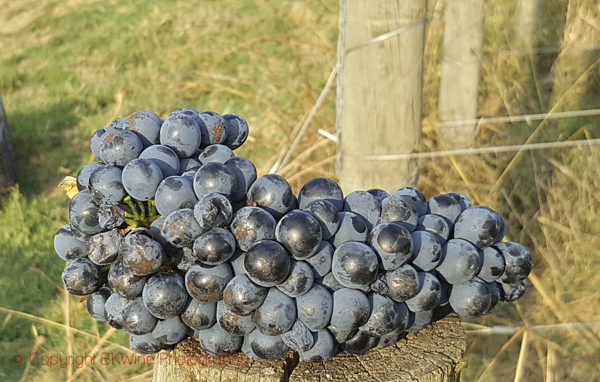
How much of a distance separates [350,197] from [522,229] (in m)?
1.82

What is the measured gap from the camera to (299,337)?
1080 mm

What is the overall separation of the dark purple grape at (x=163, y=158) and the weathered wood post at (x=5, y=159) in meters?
3.09

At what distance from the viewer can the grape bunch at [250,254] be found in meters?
1.04

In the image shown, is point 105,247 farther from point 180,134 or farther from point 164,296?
point 180,134

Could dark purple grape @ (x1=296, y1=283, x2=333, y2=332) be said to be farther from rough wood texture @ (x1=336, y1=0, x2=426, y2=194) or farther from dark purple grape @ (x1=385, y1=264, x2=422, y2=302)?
rough wood texture @ (x1=336, y1=0, x2=426, y2=194)

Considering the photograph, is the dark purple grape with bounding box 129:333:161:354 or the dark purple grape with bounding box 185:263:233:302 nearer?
the dark purple grape with bounding box 185:263:233:302

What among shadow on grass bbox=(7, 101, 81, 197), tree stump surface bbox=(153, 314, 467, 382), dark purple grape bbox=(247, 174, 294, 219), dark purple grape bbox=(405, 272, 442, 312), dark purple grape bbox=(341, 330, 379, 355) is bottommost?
shadow on grass bbox=(7, 101, 81, 197)

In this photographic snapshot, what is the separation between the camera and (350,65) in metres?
1.89

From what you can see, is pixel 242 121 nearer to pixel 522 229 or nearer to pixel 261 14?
pixel 522 229

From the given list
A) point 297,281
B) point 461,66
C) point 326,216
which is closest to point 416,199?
point 326,216

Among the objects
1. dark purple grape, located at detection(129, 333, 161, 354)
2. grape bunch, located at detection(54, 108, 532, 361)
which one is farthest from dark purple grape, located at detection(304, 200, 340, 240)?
dark purple grape, located at detection(129, 333, 161, 354)

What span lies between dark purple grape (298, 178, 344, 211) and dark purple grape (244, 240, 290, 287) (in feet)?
0.58

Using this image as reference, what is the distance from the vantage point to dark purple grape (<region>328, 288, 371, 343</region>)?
42.1 inches

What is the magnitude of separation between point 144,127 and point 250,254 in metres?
0.40
